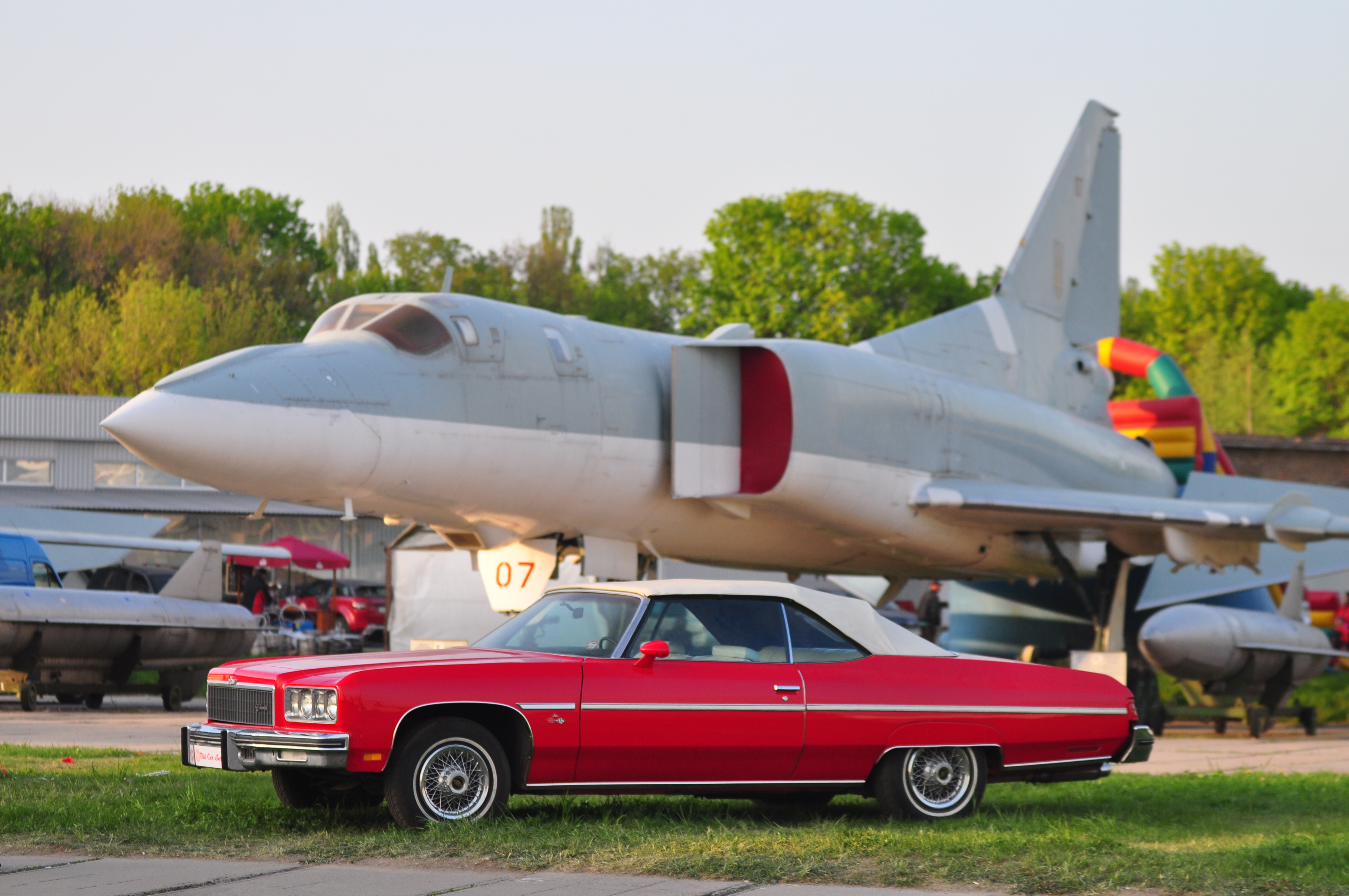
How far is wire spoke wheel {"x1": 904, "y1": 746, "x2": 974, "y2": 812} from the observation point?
764 centimetres

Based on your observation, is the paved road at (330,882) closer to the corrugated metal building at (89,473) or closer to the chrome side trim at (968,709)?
the chrome side trim at (968,709)

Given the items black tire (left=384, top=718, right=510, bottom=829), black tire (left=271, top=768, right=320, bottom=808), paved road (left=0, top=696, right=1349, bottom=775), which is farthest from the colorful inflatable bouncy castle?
black tire (left=271, top=768, right=320, bottom=808)

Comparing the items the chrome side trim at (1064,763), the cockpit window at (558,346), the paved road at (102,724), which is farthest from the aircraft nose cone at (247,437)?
the chrome side trim at (1064,763)

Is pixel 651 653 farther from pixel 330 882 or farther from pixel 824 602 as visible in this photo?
pixel 330 882

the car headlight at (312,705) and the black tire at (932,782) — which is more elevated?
the car headlight at (312,705)

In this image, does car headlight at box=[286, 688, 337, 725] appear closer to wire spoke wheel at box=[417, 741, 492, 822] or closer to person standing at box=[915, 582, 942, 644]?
wire spoke wheel at box=[417, 741, 492, 822]

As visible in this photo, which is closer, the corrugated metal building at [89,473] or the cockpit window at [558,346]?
the cockpit window at [558,346]

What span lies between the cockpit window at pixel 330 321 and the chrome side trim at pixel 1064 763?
6.96 metres

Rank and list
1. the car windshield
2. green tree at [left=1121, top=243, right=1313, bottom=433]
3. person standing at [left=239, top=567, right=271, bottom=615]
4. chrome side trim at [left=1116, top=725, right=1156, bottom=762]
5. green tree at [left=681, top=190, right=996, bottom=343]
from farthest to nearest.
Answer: green tree at [left=1121, top=243, right=1313, bottom=433] < green tree at [left=681, top=190, right=996, bottom=343] < person standing at [left=239, top=567, right=271, bottom=615] < chrome side trim at [left=1116, top=725, right=1156, bottom=762] < the car windshield

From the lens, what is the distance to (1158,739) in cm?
1627

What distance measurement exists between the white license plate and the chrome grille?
6.2 inches

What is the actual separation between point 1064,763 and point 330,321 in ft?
24.0

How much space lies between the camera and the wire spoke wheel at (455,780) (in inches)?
262

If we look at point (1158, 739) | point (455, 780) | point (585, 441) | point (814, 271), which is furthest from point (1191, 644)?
point (814, 271)
